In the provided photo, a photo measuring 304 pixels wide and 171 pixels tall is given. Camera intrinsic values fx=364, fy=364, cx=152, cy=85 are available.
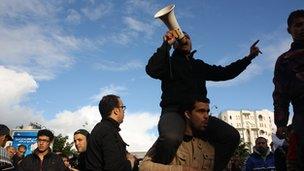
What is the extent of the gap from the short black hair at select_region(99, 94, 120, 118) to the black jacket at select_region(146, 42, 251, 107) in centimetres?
149

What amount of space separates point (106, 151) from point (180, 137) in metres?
1.62

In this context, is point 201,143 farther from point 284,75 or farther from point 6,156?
point 6,156

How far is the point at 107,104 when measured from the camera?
5719mm

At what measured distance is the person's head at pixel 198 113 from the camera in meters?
3.92

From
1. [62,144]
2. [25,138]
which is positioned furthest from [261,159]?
[62,144]

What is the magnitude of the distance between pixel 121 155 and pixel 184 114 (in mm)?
1522

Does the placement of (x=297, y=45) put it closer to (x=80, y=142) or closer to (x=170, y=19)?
(x=170, y=19)

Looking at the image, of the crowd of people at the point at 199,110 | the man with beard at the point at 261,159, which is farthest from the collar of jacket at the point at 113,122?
the man with beard at the point at 261,159

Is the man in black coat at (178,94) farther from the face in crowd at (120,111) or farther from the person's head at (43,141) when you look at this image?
the person's head at (43,141)

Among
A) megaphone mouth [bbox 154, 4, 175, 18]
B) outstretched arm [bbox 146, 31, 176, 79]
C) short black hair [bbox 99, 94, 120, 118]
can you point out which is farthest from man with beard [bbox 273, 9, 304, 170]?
short black hair [bbox 99, 94, 120, 118]

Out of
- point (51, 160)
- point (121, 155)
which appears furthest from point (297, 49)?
point (51, 160)

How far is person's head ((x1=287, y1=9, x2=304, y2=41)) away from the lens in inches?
168

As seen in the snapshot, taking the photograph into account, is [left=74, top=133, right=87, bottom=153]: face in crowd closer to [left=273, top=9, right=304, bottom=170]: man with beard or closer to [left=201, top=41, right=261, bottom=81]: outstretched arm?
[left=201, top=41, right=261, bottom=81]: outstretched arm

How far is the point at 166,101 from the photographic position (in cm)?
425
